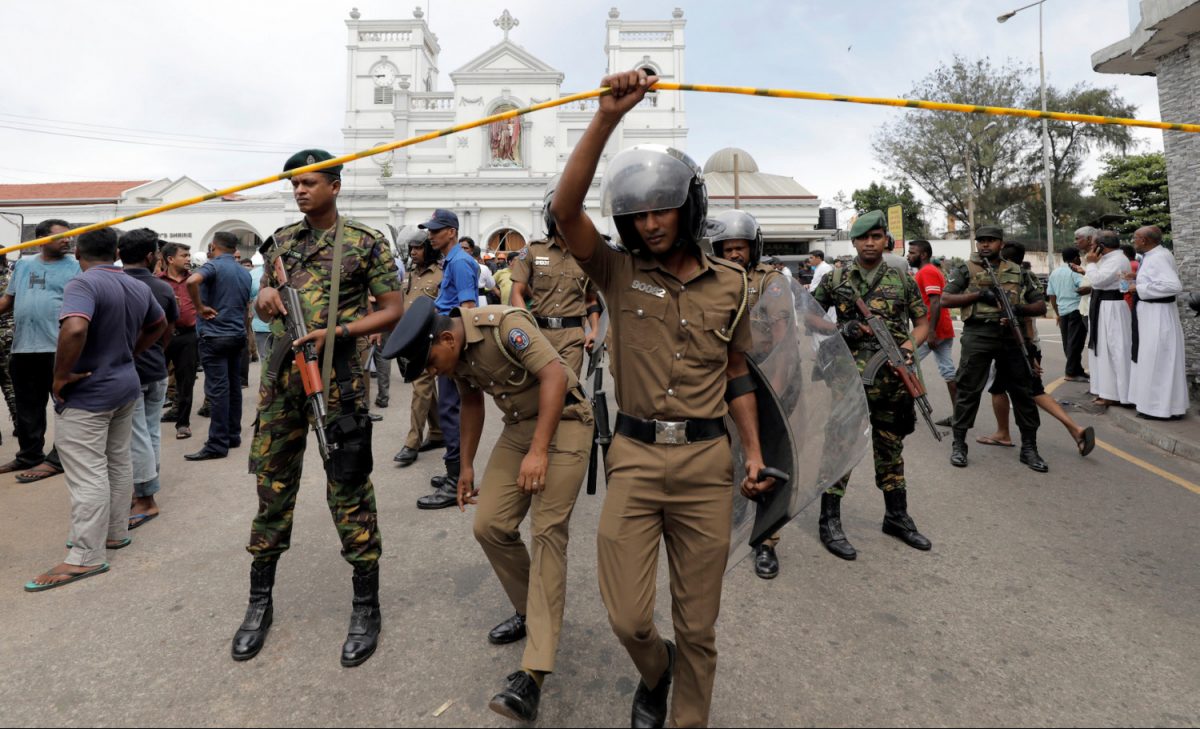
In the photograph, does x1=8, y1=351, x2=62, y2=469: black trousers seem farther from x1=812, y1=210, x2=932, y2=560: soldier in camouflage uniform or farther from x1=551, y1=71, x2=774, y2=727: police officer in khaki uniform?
x1=812, y1=210, x2=932, y2=560: soldier in camouflage uniform

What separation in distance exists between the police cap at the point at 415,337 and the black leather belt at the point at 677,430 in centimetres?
84

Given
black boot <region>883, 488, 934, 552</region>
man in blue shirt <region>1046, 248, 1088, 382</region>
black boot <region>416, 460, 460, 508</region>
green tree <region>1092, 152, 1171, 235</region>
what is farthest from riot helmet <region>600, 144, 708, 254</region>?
green tree <region>1092, 152, 1171, 235</region>

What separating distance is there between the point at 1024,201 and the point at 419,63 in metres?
40.9

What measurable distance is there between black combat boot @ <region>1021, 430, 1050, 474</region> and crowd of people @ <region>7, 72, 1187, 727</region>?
2.16m

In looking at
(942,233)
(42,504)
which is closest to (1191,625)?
(42,504)

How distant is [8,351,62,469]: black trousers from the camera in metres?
5.13

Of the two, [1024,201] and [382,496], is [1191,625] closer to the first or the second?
[382,496]

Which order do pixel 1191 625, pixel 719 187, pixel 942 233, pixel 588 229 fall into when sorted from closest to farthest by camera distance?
pixel 588 229
pixel 1191 625
pixel 719 187
pixel 942 233

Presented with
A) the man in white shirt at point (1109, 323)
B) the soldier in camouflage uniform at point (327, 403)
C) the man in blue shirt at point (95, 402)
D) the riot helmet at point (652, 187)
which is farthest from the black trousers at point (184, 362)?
the man in white shirt at point (1109, 323)

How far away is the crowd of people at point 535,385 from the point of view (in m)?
2.08

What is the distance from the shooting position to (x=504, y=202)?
3700cm

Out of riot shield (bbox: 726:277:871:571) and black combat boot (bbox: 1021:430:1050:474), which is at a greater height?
riot shield (bbox: 726:277:871:571)

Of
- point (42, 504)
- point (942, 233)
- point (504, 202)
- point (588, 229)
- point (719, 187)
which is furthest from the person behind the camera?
point (942, 233)

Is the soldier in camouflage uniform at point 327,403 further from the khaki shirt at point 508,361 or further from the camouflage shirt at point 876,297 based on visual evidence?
the camouflage shirt at point 876,297
